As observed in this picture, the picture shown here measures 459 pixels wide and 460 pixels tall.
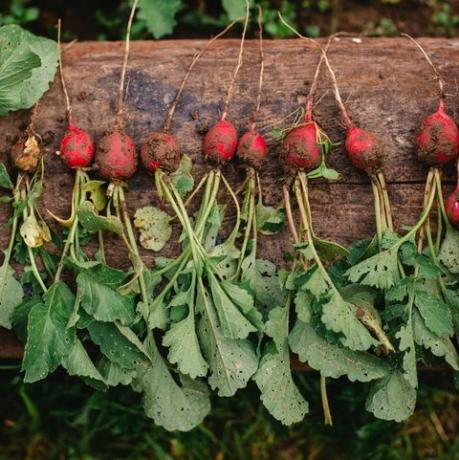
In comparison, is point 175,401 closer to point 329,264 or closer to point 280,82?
point 329,264

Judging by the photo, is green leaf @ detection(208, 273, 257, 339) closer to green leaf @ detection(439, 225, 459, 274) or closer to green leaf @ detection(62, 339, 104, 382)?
green leaf @ detection(62, 339, 104, 382)

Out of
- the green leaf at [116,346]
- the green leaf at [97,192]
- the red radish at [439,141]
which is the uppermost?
the red radish at [439,141]

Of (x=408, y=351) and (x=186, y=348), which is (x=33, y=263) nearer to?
(x=186, y=348)

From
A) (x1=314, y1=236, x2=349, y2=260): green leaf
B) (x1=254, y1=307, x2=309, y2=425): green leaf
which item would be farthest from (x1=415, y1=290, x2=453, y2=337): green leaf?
(x1=254, y1=307, x2=309, y2=425): green leaf

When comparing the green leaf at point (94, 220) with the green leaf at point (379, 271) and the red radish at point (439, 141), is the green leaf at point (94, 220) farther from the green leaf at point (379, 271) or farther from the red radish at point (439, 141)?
the red radish at point (439, 141)

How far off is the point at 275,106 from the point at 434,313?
34.0 inches

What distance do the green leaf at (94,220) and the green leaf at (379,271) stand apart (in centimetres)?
72

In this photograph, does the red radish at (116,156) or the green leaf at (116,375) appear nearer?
the green leaf at (116,375)

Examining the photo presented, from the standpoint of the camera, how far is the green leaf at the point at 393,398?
1.98 meters

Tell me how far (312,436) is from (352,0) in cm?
206

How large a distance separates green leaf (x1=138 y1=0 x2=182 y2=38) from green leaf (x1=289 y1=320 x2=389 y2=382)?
1374 mm

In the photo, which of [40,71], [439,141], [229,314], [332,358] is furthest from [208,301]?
[40,71]

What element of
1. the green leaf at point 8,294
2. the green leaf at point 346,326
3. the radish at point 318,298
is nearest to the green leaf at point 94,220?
the green leaf at point 8,294

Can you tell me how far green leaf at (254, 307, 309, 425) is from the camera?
1965 millimetres
